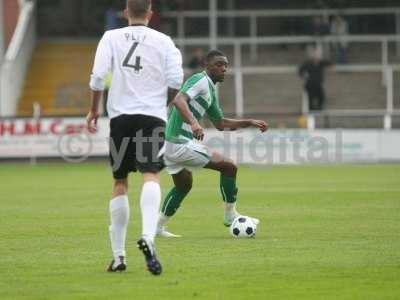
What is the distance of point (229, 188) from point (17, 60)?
24730mm

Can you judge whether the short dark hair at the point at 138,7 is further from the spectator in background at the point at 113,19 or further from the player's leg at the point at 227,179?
the spectator in background at the point at 113,19

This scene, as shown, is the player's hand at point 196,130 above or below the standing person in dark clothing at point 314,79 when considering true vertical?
above

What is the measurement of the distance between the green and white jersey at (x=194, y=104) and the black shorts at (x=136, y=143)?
9.85 ft

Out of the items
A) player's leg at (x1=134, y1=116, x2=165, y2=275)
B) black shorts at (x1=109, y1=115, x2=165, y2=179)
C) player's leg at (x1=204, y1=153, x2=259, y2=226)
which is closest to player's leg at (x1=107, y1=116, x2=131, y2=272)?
black shorts at (x1=109, y1=115, x2=165, y2=179)

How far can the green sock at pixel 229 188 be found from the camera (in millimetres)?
12836

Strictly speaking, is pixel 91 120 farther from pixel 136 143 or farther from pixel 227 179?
pixel 227 179

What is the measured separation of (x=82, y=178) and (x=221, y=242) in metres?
12.8

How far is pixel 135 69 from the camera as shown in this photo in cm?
943

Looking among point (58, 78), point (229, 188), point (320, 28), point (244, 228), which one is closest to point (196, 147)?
point (229, 188)

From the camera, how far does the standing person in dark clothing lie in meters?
33.2

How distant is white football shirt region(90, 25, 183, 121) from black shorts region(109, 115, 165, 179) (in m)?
0.07

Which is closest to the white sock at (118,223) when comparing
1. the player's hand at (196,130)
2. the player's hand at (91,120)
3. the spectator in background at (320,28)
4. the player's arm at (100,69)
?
the player's hand at (91,120)

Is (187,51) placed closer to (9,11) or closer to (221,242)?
(9,11)

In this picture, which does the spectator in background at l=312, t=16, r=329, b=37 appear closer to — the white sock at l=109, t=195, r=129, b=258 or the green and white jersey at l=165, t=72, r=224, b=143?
the green and white jersey at l=165, t=72, r=224, b=143
